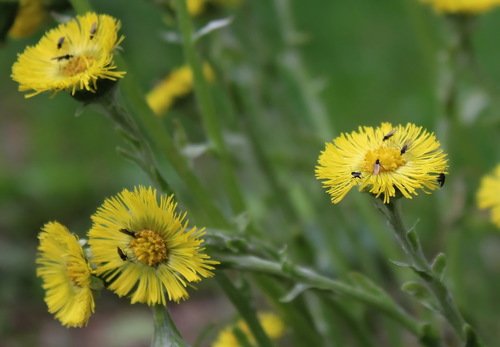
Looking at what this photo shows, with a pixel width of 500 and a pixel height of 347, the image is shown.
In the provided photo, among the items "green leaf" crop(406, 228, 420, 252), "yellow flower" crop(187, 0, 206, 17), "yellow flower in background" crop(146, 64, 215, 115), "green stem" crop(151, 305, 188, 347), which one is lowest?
"green stem" crop(151, 305, 188, 347)

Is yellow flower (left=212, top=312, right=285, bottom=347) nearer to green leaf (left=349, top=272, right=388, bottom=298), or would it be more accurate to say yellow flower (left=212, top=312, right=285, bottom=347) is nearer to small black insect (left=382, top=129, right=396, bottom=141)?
green leaf (left=349, top=272, right=388, bottom=298)

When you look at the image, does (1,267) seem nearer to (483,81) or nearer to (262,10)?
(262,10)

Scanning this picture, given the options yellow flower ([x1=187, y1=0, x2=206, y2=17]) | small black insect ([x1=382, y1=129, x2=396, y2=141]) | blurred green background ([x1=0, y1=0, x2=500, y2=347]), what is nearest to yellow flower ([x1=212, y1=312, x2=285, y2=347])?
blurred green background ([x1=0, y1=0, x2=500, y2=347])

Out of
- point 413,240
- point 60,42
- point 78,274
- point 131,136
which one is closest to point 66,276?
point 78,274

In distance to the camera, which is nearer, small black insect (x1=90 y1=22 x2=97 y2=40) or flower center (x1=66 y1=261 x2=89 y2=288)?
flower center (x1=66 y1=261 x2=89 y2=288)

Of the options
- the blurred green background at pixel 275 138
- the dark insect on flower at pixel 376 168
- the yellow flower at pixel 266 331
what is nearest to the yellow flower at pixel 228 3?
the blurred green background at pixel 275 138

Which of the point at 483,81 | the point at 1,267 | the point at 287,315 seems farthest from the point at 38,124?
the point at 287,315

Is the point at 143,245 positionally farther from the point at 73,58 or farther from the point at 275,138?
the point at 275,138
